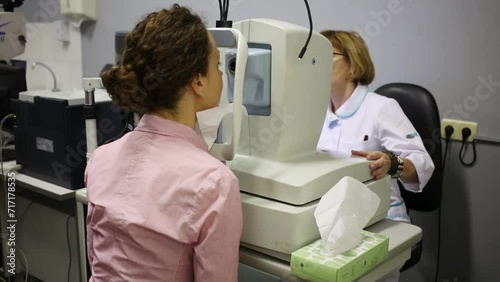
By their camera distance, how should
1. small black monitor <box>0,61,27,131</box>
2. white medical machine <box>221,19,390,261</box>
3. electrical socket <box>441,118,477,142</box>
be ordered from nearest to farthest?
white medical machine <box>221,19,390,261</box> → electrical socket <box>441,118,477,142</box> → small black monitor <box>0,61,27,131</box>

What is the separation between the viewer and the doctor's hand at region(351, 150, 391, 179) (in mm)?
1256

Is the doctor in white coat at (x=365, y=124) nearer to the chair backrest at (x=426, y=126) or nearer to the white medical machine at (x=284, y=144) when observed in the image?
the chair backrest at (x=426, y=126)

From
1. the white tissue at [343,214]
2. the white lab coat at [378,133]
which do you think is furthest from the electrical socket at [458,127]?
the white tissue at [343,214]

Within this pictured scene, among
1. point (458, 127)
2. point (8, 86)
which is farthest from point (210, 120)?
point (8, 86)

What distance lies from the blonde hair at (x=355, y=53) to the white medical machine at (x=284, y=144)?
2.04ft

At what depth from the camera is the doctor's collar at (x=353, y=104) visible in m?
1.82

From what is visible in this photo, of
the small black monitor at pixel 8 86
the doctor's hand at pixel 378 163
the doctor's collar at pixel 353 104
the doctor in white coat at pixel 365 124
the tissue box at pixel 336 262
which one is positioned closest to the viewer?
the tissue box at pixel 336 262

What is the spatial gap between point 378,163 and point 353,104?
60 cm

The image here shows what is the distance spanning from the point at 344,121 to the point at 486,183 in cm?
67

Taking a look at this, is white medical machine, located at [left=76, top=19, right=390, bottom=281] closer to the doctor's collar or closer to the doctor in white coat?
the doctor in white coat

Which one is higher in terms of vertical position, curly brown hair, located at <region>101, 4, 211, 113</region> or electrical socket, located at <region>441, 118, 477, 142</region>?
curly brown hair, located at <region>101, 4, 211, 113</region>

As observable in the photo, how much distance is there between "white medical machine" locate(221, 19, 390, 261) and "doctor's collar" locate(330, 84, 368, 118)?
571mm

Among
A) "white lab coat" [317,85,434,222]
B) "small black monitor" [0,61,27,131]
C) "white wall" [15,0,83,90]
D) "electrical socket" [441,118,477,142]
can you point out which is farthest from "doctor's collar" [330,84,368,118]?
"white wall" [15,0,83,90]

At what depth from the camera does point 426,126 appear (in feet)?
6.02
